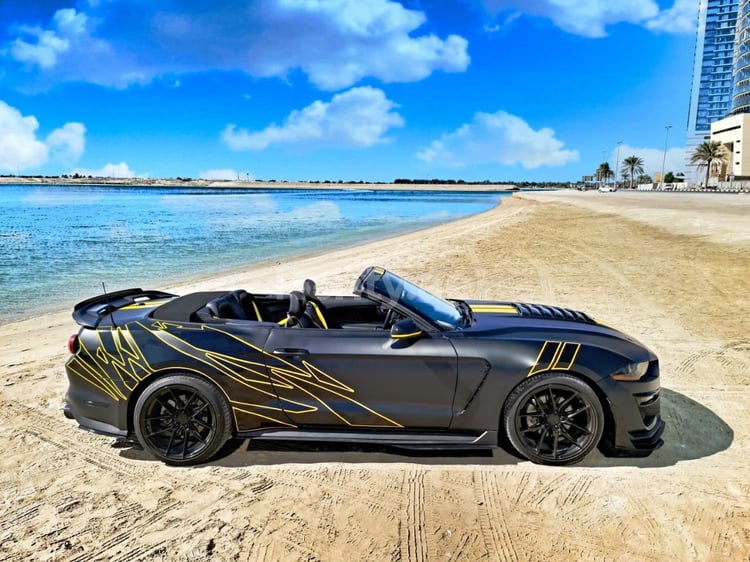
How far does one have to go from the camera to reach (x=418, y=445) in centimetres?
343

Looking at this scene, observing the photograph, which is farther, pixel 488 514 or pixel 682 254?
pixel 682 254

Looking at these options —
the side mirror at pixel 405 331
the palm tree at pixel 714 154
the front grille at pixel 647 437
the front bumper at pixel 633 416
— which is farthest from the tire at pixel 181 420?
the palm tree at pixel 714 154

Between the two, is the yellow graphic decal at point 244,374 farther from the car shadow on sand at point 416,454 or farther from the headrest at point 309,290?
the headrest at point 309,290

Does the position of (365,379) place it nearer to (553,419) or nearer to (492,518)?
(492,518)

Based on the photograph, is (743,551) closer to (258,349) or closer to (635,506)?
(635,506)

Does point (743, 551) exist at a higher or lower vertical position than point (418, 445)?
lower

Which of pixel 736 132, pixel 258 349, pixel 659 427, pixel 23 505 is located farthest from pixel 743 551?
pixel 736 132

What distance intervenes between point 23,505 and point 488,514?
2962 millimetres

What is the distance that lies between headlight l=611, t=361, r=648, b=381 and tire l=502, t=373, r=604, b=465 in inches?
8.3

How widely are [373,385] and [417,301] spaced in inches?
31.0

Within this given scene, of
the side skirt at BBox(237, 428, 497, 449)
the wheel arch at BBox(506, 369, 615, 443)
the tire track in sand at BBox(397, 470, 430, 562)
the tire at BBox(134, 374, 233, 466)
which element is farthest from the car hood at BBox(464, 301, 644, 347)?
the tire at BBox(134, 374, 233, 466)

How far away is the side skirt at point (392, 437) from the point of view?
3436mm

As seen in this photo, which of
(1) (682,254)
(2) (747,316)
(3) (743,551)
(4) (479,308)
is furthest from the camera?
(1) (682,254)

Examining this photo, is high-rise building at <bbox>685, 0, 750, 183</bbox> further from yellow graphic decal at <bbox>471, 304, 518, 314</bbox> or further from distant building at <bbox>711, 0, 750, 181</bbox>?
yellow graphic decal at <bbox>471, 304, 518, 314</bbox>
